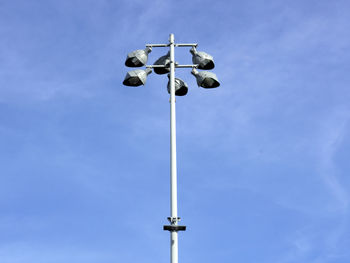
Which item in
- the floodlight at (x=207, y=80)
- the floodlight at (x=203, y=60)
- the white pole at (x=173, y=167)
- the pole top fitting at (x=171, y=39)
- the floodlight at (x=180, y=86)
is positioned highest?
the pole top fitting at (x=171, y=39)

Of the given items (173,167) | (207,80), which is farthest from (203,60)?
(173,167)

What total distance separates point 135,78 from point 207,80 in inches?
67.2

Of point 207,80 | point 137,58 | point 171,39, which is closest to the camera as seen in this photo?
point 207,80

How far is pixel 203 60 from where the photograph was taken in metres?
15.6

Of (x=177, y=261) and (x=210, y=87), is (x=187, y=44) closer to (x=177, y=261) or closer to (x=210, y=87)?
(x=210, y=87)

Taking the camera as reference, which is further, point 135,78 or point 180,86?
point 180,86

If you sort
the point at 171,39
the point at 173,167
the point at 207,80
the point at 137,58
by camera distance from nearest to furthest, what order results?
1. the point at 173,167
2. the point at 207,80
3. the point at 137,58
4. the point at 171,39

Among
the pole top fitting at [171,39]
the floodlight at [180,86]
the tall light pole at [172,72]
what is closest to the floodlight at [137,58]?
the tall light pole at [172,72]

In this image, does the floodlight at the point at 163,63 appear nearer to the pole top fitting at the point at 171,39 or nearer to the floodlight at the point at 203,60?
the pole top fitting at the point at 171,39

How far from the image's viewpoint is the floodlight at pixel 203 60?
15.6 meters

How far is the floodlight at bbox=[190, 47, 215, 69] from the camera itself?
615 inches

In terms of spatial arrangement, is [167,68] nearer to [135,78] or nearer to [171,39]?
[171,39]

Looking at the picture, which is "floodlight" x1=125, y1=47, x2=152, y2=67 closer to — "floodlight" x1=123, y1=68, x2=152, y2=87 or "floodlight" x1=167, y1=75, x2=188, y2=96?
"floodlight" x1=123, y1=68, x2=152, y2=87

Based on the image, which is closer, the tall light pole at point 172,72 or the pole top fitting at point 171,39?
the tall light pole at point 172,72
